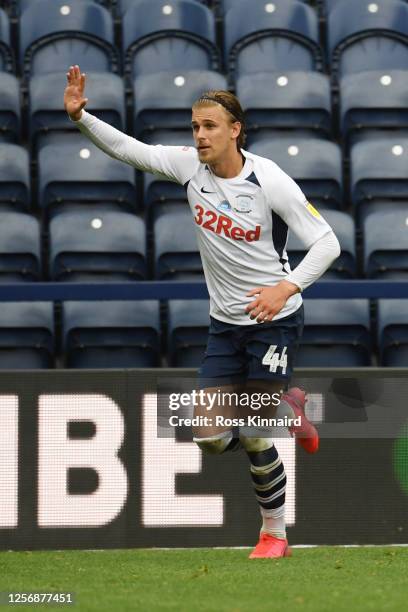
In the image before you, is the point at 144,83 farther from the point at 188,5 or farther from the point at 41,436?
the point at 41,436

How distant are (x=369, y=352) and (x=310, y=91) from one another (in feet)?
7.34

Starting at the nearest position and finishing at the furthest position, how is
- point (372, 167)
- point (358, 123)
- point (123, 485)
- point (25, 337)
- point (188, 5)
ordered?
point (123, 485) < point (25, 337) < point (372, 167) < point (358, 123) < point (188, 5)

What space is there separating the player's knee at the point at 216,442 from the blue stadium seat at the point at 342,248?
224cm

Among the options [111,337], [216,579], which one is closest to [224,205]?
[216,579]

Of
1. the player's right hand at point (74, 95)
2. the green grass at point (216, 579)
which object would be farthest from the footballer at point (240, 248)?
the green grass at point (216, 579)

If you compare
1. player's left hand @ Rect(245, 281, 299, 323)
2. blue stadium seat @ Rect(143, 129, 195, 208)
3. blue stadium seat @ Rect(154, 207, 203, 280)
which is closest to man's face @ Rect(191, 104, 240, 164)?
player's left hand @ Rect(245, 281, 299, 323)

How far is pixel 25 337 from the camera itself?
751 cm

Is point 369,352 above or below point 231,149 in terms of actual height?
below

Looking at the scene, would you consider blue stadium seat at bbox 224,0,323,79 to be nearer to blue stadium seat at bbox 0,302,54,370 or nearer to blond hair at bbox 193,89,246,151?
blue stadium seat at bbox 0,302,54,370

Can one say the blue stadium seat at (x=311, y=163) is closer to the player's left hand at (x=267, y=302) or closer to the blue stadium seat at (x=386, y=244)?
the blue stadium seat at (x=386, y=244)

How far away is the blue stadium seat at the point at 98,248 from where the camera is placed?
7.86 metres

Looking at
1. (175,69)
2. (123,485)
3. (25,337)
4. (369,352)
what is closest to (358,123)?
(175,69)

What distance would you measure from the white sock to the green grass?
0.15 meters

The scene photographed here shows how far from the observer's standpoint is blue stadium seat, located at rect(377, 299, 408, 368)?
7578 mm
